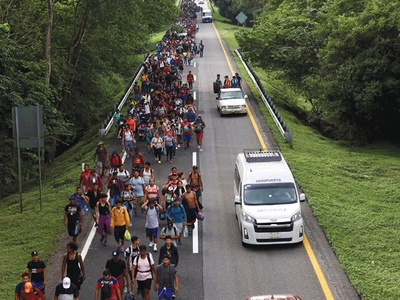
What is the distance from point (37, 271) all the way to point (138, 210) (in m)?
7.58

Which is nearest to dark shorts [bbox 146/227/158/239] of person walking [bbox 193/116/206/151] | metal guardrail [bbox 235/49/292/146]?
person walking [bbox 193/116/206/151]

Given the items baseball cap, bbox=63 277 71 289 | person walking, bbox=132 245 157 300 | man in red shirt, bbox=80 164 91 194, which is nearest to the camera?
baseball cap, bbox=63 277 71 289

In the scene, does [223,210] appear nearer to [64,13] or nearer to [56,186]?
[56,186]

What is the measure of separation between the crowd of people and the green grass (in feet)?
13.1

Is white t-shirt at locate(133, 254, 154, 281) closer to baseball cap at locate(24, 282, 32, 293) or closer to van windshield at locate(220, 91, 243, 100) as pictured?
baseball cap at locate(24, 282, 32, 293)

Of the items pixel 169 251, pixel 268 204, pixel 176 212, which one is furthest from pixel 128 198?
pixel 169 251

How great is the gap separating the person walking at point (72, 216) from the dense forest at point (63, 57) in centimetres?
989

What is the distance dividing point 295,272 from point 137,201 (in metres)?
6.16

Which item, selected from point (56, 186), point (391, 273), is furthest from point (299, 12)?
point (391, 273)

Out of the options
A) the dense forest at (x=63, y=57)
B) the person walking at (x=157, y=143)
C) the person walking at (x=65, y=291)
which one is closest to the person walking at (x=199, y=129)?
the person walking at (x=157, y=143)

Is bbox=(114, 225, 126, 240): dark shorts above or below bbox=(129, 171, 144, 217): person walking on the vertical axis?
below

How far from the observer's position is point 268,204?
59.4 feet

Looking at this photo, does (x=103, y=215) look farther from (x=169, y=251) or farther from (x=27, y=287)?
(x=27, y=287)

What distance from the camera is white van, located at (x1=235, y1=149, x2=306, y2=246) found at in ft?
57.4
